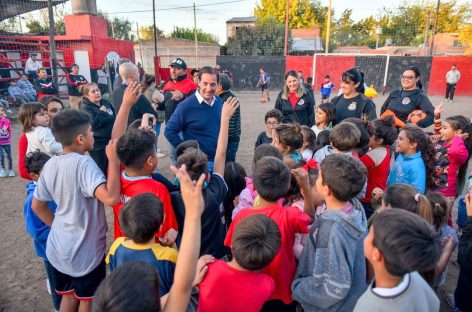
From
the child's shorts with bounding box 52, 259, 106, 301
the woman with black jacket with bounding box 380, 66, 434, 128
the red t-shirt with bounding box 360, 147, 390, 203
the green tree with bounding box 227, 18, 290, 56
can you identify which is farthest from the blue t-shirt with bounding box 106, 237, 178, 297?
the green tree with bounding box 227, 18, 290, 56

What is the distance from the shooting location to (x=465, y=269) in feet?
6.92

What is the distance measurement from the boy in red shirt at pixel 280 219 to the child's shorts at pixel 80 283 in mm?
1109

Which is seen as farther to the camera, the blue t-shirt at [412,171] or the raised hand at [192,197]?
the blue t-shirt at [412,171]

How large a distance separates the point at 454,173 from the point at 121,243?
3.55 metres

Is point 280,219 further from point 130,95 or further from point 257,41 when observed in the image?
point 257,41

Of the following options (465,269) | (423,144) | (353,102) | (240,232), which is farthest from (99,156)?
(465,269)

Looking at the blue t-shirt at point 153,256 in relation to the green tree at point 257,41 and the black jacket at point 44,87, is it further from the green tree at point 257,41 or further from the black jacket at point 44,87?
the green tree at point 257,41

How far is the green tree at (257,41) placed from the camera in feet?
88.4

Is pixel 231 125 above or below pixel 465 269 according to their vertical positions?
above

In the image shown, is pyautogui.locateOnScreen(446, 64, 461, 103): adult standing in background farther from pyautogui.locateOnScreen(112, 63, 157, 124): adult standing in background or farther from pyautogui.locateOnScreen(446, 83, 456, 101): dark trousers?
pyautogui.locateOnScreen(112, 63, 157, 124): adult standing in background

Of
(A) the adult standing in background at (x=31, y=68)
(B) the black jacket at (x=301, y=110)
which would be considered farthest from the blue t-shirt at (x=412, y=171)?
(A) the adult standing in background at (x=31, y=68)

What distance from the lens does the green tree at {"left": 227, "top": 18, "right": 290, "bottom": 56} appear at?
2694cm

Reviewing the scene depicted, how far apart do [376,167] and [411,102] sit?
72.1 inches

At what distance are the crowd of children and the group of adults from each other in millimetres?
1246
